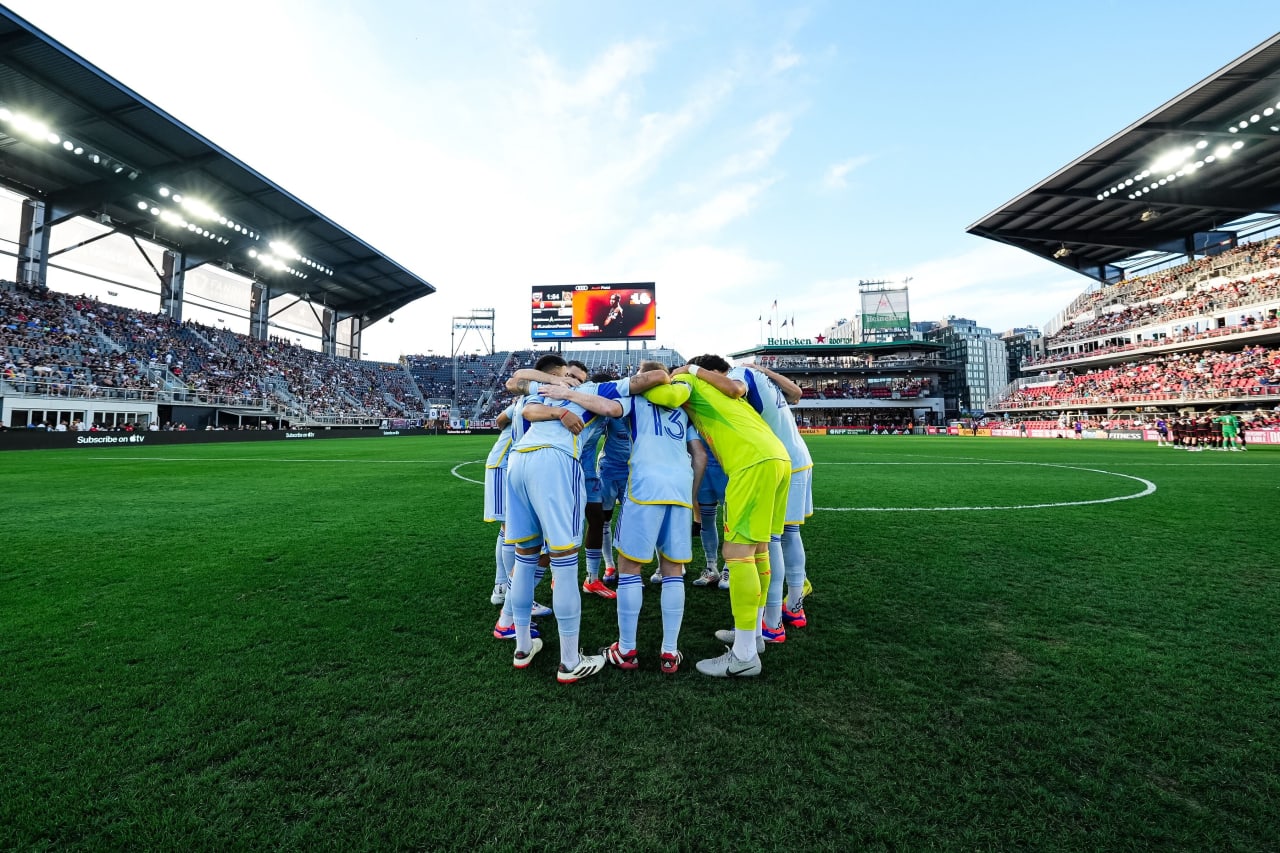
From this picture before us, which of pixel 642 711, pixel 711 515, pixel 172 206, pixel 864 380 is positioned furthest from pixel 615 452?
pixel 864 380

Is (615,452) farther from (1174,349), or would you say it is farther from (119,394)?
(1174,349)

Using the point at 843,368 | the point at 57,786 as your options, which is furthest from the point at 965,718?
the point at 843,368

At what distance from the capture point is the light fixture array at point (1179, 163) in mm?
27391

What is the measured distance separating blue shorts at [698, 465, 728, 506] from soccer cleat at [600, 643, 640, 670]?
162 cm

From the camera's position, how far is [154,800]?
1.93 m

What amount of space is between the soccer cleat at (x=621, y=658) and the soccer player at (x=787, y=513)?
3.02ft

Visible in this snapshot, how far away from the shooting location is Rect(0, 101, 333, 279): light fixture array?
25047mm

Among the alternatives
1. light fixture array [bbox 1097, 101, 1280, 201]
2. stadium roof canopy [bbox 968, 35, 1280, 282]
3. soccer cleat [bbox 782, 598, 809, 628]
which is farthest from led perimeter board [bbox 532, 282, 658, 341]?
soccer cleat [bbox 782, 598, 809, 628]

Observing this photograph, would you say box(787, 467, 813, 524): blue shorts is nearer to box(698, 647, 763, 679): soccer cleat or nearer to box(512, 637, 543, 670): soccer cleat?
box(698, 647, 763, 679): soccer cleat

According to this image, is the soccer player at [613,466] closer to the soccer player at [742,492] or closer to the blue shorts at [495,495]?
the blue shorts at [495,495]

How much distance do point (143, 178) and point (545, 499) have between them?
40.8 m

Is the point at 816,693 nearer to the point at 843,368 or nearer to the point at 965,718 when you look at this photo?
the point at 965,718

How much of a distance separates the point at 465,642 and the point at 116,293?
51.1 m

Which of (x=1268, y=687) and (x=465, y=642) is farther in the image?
(x=465, y=642)
